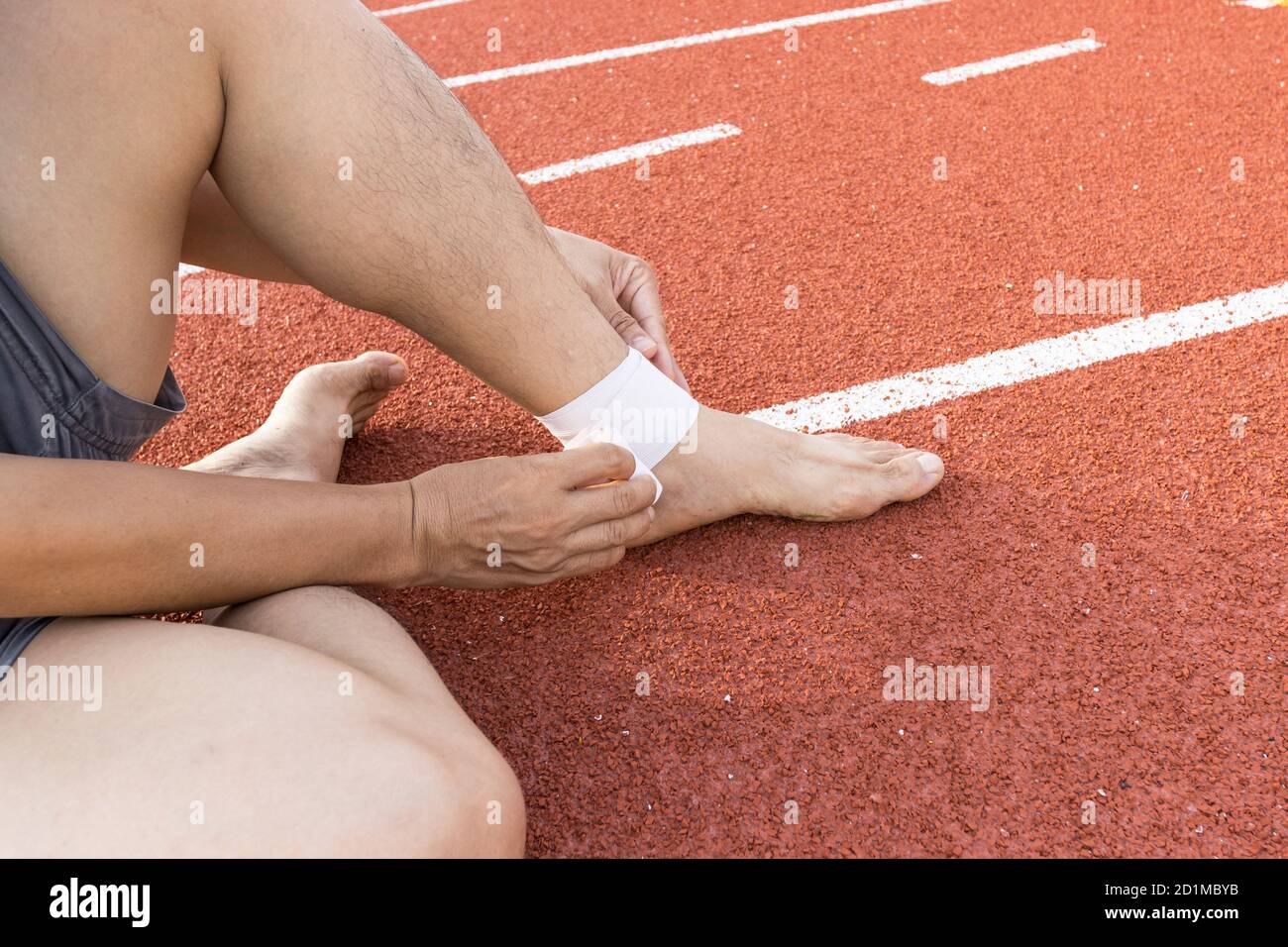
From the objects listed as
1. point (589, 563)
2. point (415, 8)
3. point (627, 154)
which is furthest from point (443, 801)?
point (415, 8)

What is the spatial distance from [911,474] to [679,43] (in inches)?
133

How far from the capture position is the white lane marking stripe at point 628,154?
373cm

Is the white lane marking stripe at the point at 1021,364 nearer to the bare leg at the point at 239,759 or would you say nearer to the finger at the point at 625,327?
the finger at the point at 625,327

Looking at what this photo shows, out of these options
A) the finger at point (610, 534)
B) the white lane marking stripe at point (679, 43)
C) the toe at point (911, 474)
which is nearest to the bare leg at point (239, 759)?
the finger at point (610, 534)

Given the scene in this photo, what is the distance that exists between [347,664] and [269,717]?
174mm

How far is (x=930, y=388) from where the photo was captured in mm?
2439

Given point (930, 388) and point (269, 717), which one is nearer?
point (269, 717)

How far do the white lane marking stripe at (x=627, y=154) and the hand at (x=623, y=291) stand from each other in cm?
168

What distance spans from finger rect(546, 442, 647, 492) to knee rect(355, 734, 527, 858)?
1.66ft

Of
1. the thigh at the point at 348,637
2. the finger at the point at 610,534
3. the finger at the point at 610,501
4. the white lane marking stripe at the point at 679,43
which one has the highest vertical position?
the white lane marking stripe at the point at 679,43

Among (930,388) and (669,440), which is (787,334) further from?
(669,440)

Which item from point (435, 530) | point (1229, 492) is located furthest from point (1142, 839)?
point (435, 530)

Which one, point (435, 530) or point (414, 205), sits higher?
point (414, 205)

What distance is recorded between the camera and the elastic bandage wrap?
1835 mm
